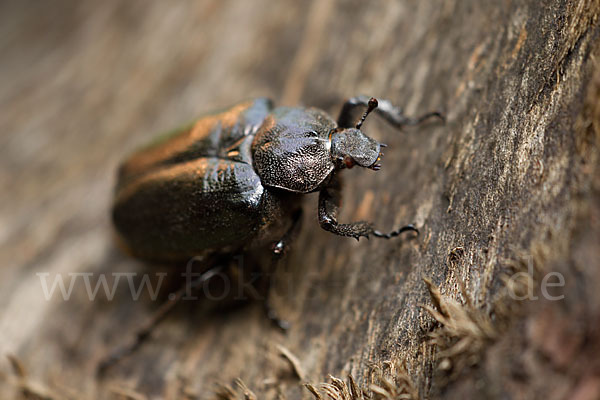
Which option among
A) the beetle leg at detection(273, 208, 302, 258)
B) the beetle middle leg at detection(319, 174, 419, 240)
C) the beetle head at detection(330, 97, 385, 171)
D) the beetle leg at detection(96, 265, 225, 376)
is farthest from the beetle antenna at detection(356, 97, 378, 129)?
the beetle leg at detection(96, 265, 225, 376)

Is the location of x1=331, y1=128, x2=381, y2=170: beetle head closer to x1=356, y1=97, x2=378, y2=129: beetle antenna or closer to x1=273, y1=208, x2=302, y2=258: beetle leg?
x1=356, y1=97, x2=378, y2=129: beetle antenna

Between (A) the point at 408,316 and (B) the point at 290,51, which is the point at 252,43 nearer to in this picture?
(B) the point at 290,51

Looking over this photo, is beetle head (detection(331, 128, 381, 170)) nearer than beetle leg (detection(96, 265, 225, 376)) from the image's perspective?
Yes

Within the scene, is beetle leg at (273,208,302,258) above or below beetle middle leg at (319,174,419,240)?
below

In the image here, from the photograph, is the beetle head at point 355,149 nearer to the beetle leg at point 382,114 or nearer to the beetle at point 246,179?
the beetle at point 246,179

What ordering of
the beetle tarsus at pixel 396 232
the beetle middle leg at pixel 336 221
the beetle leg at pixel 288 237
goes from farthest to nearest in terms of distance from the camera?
the beetle leg at pixel 288 237 < the beetle middle leg at pixel 336 221 < the beetle tarsus at pixel 396 232

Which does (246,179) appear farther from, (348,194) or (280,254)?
(348,194)

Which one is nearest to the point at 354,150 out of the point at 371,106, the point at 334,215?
the point at 371,106

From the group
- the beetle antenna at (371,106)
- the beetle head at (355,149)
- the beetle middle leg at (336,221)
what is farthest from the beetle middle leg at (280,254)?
the beetle antenna at (371,106)
